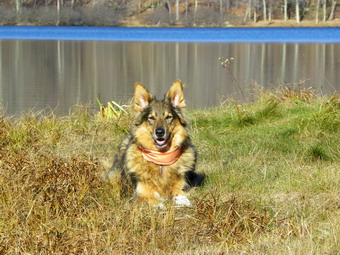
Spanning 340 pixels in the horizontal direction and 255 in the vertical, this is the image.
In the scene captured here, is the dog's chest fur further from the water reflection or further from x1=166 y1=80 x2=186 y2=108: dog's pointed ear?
the water reflection

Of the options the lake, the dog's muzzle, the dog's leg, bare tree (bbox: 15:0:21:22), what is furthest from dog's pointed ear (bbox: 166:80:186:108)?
bare tree (bbox: 15:0:21:22)

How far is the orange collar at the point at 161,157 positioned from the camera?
257 inches

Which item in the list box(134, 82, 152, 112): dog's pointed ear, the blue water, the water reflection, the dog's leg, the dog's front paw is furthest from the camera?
the blue water

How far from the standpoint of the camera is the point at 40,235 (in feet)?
17.0

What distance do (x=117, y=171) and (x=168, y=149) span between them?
0.78m

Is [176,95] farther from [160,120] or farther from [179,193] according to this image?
[179,193]

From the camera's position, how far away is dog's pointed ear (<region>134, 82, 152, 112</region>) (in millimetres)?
6527

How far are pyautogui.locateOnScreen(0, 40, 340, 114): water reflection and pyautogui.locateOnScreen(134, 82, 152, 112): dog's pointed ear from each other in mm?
6651

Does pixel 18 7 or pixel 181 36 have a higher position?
pixel 18 7

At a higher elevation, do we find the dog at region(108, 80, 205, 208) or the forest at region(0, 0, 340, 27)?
the dog at region(108, 80, 205, 208)

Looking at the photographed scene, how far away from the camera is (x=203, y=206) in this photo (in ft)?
18.7

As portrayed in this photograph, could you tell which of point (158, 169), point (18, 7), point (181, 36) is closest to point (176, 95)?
point (158, 169)

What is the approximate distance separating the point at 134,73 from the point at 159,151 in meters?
17.9

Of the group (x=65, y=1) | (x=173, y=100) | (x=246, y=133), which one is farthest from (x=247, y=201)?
(x=65, y=1)
